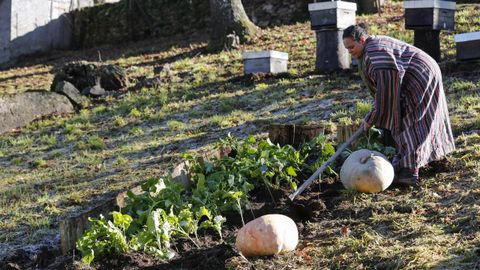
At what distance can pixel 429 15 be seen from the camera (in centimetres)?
1160

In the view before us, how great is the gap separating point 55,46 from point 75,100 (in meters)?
8.94

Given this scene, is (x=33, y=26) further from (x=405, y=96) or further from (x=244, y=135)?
(x=405, y=96)

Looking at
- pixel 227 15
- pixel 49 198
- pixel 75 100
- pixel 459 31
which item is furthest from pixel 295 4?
pixel 49 198

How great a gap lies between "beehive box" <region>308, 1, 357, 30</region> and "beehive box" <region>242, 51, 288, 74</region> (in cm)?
77

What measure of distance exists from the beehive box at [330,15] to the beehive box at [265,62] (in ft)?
2.53

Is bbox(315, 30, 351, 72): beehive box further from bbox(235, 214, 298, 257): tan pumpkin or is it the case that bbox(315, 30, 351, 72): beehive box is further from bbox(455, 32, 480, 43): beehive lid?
bbox(235, 214, 298, 257): tan pumpkin

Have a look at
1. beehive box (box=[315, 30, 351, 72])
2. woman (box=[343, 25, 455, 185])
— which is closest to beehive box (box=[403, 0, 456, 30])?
beehive box (box=[315, 30, 351, 72])

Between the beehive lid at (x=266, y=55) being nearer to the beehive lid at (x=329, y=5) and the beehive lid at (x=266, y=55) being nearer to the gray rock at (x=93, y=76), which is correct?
the beehive lid at (x=329, y=5)

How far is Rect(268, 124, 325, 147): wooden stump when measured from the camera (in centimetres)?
721

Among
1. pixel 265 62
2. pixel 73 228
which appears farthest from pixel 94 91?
pixel 73 228

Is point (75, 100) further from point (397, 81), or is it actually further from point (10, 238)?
point (397, 81)

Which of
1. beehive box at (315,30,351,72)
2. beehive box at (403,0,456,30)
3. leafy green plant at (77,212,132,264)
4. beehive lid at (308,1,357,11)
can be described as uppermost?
beehive lid at (308,1,357,11)

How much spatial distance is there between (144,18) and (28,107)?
8.87 meters

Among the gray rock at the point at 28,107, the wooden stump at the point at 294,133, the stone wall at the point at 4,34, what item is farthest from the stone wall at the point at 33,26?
the wooden stump at the point at 294,133
